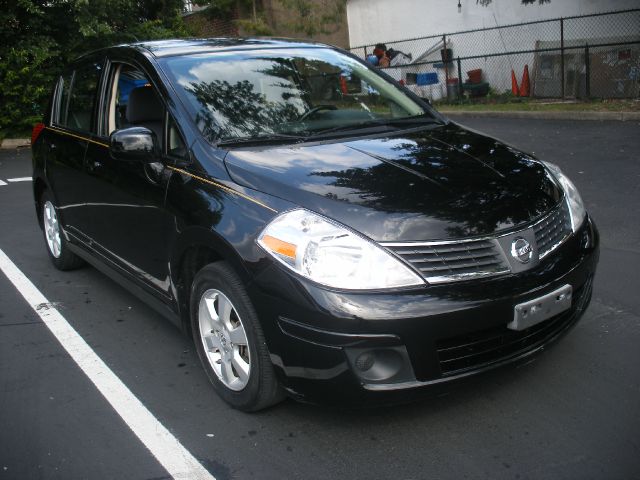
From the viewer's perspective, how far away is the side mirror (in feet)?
12.7

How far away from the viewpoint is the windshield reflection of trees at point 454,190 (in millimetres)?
3135

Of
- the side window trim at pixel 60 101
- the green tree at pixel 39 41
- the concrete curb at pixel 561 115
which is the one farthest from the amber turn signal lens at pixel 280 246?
the green tree at pixel 39 41

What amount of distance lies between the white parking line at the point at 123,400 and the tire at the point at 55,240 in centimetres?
44

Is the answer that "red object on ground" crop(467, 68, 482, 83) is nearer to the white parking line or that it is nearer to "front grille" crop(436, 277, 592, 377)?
the white parking line

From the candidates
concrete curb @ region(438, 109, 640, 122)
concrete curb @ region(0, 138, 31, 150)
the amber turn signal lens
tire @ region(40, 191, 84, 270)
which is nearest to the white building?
concrete curb @ region(438, 109, 640, 122)

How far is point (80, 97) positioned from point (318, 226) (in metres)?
3.11

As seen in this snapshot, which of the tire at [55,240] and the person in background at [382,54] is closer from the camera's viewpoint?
the tire at [55,240]

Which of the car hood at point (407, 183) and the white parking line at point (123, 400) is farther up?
the car hood at point (407, 183)

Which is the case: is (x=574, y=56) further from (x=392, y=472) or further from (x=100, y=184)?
(x=392, y=472)

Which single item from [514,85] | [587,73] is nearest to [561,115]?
[587,73]

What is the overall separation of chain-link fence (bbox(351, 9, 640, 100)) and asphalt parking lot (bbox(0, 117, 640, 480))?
11.7 metres

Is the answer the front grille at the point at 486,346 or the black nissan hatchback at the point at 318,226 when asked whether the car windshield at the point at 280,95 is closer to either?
the black nissan hatchback at the point at 318,226

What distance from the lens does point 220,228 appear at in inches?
132

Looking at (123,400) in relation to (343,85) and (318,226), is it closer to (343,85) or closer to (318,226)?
(318,226)
